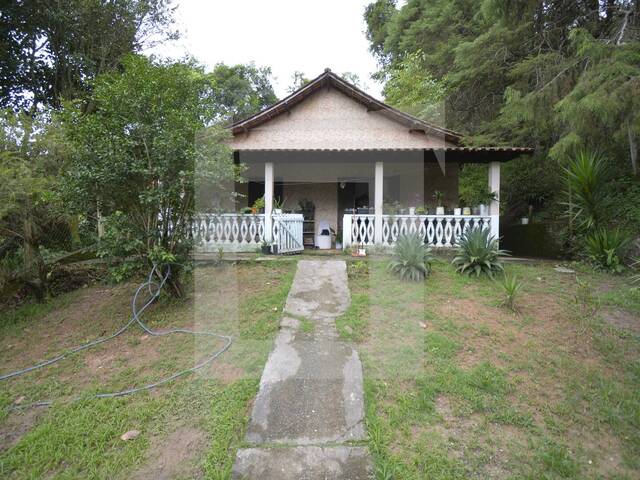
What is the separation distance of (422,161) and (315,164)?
→ 3.23 meters

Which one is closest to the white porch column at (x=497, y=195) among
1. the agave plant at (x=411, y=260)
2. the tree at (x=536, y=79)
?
the tree at (x=536, y=79)

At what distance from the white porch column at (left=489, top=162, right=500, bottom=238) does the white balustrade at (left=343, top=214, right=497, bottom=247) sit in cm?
11

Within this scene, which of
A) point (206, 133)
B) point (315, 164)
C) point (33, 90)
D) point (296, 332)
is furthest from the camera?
point (33, 90)

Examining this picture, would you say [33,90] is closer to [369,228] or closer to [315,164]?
[315,164]

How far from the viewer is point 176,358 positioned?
3.71m

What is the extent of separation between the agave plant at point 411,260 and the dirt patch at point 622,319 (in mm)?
2470

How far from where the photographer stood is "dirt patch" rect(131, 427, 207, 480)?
2.29 metres

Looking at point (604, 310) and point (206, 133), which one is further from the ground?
point (206, 133)

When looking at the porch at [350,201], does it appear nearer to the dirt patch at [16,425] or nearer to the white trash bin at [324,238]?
the white trash bin at [324,238]

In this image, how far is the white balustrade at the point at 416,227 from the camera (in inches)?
308

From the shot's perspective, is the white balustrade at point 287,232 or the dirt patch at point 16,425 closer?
the dirt patch at point 16,425

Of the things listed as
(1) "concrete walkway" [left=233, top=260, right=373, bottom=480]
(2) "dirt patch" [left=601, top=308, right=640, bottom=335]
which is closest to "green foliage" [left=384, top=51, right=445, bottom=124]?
(2) "dirt patch" [left=601, top=308, right=640, bottom=335]

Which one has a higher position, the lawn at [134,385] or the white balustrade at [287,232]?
the white balustrade at [287,232]

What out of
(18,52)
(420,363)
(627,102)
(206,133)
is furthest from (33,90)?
(627,102)
